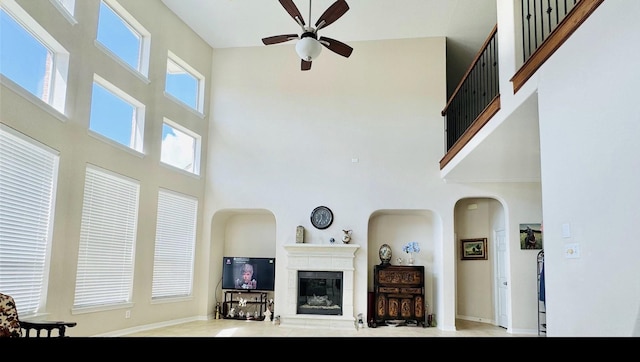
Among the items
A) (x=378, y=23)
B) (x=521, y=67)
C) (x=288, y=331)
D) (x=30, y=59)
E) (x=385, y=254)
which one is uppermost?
(x=378, y=23)

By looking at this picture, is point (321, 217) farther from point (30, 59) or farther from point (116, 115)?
point (30, 59)

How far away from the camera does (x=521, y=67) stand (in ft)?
13.8

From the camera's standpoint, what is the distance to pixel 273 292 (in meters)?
9.09

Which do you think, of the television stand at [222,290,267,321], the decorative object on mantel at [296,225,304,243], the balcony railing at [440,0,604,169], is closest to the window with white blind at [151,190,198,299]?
the television stand at [222,290,267,321]

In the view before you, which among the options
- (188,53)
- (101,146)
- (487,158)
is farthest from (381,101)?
(101,146)

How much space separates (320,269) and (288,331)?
1252 mm

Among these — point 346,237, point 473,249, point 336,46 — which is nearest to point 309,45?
point 336,46

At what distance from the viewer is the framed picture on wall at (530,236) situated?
7754 mm

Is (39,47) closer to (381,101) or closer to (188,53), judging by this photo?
(188,53)

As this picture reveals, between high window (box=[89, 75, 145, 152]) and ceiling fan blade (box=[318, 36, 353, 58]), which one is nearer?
ceiling fan blade (box=[318, 36, 353, 58])

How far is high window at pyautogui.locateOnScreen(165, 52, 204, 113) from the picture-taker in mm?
8258

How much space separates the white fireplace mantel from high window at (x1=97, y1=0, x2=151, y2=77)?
4042mm

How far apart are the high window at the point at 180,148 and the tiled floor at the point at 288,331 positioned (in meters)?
2.81

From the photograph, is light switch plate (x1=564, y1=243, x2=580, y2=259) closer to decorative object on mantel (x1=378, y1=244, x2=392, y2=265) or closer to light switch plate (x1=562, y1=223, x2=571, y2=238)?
light switch plate (x1=562, y1=223, x2=571, y2=238)
